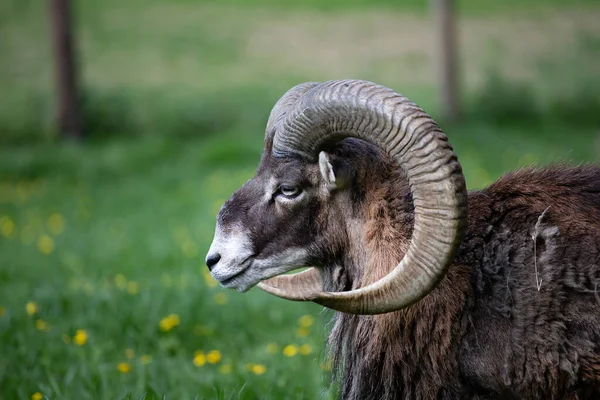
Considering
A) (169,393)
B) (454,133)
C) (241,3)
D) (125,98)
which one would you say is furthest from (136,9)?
(169,393)

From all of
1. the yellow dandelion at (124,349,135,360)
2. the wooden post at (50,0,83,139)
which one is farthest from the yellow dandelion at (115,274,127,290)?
the wooden post at (50,0,83,139)

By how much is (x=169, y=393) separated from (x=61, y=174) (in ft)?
32.2

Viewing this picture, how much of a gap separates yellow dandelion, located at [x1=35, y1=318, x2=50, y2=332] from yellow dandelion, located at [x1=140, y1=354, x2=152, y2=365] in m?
0.86

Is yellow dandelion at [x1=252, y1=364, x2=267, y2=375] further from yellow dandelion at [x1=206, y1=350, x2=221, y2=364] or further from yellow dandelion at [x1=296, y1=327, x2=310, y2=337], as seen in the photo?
yellow dandelion at [x1=296, y1=327, x2=310, y2=337]

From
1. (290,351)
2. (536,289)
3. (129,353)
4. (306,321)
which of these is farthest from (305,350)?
(536,289)

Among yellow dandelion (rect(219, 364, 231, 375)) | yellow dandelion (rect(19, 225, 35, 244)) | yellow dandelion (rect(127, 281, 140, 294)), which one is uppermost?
yellow dandelion (rect(219, 364, 231, 375))

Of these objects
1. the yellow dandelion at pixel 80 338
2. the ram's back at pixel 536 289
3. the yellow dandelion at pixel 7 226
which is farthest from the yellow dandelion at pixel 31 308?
the yellow dandelion at pixel 7 226

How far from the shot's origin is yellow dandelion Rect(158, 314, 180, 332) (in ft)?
21.3

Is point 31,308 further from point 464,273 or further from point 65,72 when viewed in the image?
point 65,72

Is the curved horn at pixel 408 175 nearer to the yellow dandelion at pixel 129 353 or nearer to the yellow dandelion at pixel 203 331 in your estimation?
the yellow dandelion at pixel 129 353

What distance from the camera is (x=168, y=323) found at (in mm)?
6523

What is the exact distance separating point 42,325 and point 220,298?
164 centimetres

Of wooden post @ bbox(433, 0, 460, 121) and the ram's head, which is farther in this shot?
wooden post @ bbox(433, 0, 460, 121)

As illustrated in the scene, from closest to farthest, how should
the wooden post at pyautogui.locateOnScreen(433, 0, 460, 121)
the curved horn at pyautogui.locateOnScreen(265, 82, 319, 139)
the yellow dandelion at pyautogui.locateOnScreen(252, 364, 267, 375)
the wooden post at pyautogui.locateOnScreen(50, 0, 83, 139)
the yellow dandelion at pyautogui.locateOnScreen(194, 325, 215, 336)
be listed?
the curved horn at pyautogui.locateOnScreen(265, 82, 319, 139) < the yellow dandelion at pyautogui.locateOnScreen(252, 364, 267, 375) < the yellow dandelion at pyautogui.locateOnScreen(194, 325, 215, 336) < the wooden post at pyautogui.locateOnScreen(50, 0, 83, 139) < the wooden post at pyautogui.locateOnScreen(433, 0, 460, 121)
